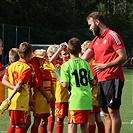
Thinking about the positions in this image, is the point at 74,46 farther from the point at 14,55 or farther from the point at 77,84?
the point at 14,55

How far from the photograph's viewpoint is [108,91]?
22.0ft

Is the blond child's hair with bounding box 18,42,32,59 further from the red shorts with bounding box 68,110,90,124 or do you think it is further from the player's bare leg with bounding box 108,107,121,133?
the player's bare leg with bounding box 108,107,121,133

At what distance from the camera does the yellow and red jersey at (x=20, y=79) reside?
6758mm

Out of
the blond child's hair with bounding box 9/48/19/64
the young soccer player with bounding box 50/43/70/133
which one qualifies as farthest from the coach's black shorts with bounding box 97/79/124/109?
the blond child's hair with bounding box 9/48/19/64

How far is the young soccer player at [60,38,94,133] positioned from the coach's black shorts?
9.5 inches

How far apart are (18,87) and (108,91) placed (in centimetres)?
124

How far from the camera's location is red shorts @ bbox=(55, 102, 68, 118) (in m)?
7.87

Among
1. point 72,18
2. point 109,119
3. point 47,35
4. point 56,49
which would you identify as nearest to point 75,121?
point 109,119

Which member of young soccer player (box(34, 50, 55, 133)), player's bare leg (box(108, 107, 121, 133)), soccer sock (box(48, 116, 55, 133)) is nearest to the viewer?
player's bare leg (box(108, 107, 121, 133))

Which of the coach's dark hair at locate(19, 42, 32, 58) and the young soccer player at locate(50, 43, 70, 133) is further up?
the coach's dark hair at locate(19, 42, 32, 58)

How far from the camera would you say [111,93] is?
6684 millimetres

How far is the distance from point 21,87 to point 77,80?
0.81 meters

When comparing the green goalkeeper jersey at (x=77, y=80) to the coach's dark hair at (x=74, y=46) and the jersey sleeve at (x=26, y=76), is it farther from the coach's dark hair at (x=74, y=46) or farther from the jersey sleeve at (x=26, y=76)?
the jersey sleeve at (x=26, y=76)

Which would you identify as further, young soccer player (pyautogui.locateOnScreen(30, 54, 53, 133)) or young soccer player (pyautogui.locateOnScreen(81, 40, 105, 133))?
young soccer player (pyautogui.locateOnScreen(81, 40, 105, 133))
